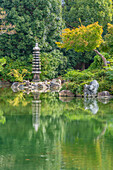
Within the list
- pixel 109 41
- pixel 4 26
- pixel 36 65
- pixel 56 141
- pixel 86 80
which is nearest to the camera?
pixel 56 141

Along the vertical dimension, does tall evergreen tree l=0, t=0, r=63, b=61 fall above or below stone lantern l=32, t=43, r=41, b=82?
above

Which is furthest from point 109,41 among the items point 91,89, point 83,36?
point 91,89

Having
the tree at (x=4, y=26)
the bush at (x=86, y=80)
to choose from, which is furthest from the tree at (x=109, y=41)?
the tree at (x=4, y=26)

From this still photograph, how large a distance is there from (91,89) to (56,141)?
8.88 meters

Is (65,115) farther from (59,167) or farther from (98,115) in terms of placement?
(59,167)

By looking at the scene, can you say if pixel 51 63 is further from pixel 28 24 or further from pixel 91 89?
pixel 91 89

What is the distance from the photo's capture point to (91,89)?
14281 mm

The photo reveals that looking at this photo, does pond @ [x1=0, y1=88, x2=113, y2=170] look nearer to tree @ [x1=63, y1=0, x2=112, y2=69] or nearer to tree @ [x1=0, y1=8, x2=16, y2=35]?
tree @ [x1=0, y1=8, x2=16, y2=35]

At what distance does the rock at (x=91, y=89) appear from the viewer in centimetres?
1430

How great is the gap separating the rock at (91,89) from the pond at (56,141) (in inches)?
207

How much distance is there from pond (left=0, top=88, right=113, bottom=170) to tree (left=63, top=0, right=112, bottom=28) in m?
19.6

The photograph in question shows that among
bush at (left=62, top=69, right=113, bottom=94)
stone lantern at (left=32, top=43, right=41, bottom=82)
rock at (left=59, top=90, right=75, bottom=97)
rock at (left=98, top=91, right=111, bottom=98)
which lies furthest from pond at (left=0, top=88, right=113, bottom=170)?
stone lantern at (left=32, top=43, right=41, bottom=82)

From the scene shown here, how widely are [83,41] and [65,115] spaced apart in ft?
26.3

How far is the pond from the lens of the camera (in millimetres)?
4273
